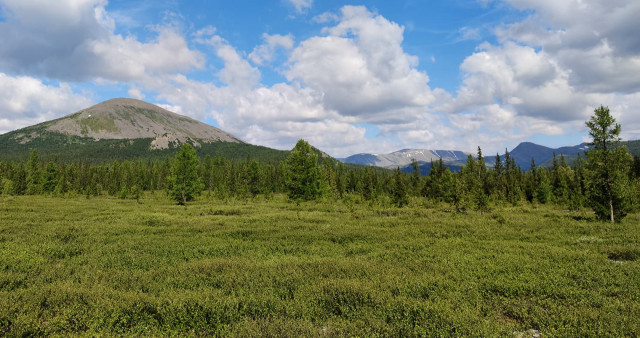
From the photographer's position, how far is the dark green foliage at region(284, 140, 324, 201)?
1549 inches

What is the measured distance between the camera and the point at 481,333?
5336 mm

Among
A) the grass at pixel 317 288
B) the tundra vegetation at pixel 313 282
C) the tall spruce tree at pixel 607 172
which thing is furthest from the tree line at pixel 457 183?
the grass at pixel 317 288

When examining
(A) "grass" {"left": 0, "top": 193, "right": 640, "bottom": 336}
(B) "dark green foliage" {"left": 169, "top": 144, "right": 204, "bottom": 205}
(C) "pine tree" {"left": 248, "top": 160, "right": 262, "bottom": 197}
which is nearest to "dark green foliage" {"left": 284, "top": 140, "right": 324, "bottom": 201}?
(B) "dark green foliage" {"left": 169, "top": 144, "right": 204, "bottom": 205}

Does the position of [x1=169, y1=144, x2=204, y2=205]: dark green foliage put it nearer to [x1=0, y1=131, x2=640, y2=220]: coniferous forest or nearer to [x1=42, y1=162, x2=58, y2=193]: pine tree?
[x1=0, y1=131, x2=640, y2=220]: coniferous forest

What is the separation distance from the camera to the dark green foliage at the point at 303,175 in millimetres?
39353

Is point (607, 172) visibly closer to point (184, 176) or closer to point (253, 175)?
point (184, 176)

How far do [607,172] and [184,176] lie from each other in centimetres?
4853

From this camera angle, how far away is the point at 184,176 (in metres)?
43.7

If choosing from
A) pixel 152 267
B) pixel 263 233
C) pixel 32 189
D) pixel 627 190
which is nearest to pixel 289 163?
pixel 263 233

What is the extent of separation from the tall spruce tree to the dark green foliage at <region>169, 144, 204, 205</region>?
4603 cm

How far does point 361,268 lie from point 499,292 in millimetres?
3966

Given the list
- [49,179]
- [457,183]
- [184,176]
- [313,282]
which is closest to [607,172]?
[457,183]

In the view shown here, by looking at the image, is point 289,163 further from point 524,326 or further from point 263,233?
point 524,326

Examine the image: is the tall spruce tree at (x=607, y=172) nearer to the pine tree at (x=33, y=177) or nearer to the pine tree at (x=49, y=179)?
the pine tree at (x=49, y=179)
